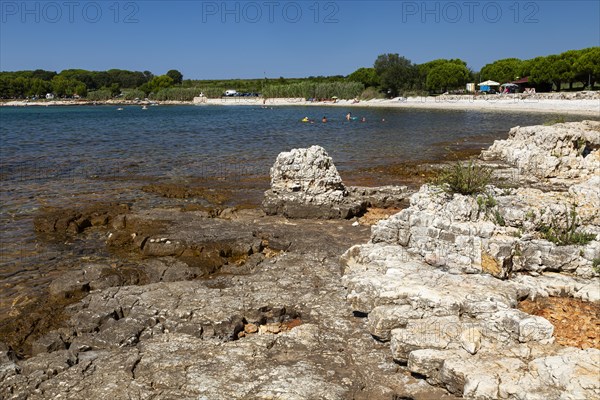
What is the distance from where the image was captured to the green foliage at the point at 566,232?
7957 millimetres

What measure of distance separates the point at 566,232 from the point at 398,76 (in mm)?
114313

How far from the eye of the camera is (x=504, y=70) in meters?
106

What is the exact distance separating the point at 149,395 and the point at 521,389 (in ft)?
13.7

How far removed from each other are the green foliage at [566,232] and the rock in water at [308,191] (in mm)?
6179

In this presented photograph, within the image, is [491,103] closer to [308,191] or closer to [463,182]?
[308,191]

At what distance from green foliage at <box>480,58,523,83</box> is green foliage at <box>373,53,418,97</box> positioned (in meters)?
16.8

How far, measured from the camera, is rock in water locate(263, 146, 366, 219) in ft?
45.9

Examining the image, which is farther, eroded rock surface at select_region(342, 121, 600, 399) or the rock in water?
the rock in water

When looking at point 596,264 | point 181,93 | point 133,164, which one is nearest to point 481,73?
point 133,164

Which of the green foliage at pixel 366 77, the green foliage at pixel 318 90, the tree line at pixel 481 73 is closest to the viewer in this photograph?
the tree line at pixel 481 73

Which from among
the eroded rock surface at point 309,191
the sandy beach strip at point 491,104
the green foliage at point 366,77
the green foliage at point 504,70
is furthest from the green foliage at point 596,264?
the green foliage at point 366,77

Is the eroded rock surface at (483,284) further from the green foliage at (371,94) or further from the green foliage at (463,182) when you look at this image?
the green foliage at (371,94)

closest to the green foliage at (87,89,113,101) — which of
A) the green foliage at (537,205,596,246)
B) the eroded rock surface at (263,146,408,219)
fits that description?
the eroded rock surface at (263,146,408,219)

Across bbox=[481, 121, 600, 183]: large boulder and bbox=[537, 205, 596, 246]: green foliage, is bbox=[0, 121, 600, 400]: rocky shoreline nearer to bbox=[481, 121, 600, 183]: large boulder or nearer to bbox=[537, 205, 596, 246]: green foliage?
bbox=[537, 205, 596, 246]: green foliage
